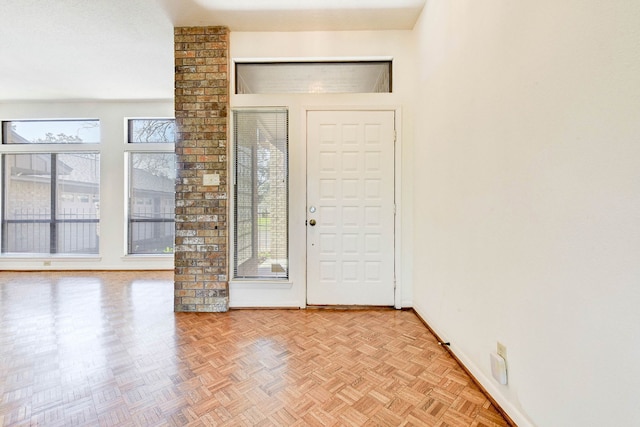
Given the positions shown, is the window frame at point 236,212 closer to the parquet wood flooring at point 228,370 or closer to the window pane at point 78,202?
the parquet wood flooring at point 228,370

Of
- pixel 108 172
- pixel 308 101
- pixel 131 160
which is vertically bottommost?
pixel 108 172

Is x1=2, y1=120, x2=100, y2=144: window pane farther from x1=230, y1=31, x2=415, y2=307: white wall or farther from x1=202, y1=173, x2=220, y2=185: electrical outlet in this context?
x1=230, y1=31, x2=415, y2=307: white wall

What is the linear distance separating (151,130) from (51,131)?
5.83ft

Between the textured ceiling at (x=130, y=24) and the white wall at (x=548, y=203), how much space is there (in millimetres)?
1084

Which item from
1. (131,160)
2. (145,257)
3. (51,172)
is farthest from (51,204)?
(145,257)

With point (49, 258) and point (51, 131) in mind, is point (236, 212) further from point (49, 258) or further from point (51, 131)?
point (51, 131)

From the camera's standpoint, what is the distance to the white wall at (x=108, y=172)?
189 inches

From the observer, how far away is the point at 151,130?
487 cm

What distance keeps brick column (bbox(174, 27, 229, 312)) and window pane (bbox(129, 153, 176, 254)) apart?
233 cm

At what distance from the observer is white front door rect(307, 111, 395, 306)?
2.93 meters

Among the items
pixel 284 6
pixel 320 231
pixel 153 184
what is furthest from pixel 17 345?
pixel 284 6

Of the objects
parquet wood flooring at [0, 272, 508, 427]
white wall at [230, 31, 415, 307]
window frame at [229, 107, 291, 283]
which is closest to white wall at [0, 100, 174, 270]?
parquet wood flooring at [0, 272, 508, 427]

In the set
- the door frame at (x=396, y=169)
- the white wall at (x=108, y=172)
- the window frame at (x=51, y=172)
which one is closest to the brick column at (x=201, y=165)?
the door frame at (x=396, y=169)

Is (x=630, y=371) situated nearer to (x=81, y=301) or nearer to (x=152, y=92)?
(x=81, y=301)
